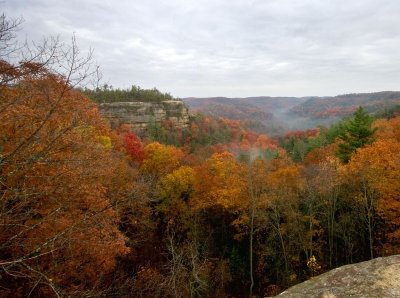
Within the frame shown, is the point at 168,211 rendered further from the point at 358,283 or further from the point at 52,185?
the point at 358,283

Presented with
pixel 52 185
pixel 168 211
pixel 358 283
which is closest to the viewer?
pixel 358 283

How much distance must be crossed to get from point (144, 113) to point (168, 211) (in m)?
56.3

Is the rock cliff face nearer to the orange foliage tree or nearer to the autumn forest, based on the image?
the autumn forest

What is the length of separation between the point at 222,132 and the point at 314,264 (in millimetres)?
70396

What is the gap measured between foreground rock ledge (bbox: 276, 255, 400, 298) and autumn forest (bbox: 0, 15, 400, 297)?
4783mm

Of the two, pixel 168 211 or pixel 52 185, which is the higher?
pixel 52 185

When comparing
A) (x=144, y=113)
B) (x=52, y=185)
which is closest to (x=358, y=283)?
(x=52, y=185)

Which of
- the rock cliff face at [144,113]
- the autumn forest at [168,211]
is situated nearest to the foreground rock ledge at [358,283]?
the autumn forest at [168,211]

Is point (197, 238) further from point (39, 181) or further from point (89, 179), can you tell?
point (39, 181)

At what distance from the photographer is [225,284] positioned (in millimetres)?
22172

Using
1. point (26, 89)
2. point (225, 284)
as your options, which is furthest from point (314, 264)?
point (26, 89)

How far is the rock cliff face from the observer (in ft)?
250

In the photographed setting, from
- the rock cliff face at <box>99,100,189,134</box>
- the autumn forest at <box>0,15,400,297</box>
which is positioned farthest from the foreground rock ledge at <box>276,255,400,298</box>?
the rock cliff face at <box>99,100,189,134</box>

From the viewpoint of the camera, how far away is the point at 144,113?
81188 millimetres
